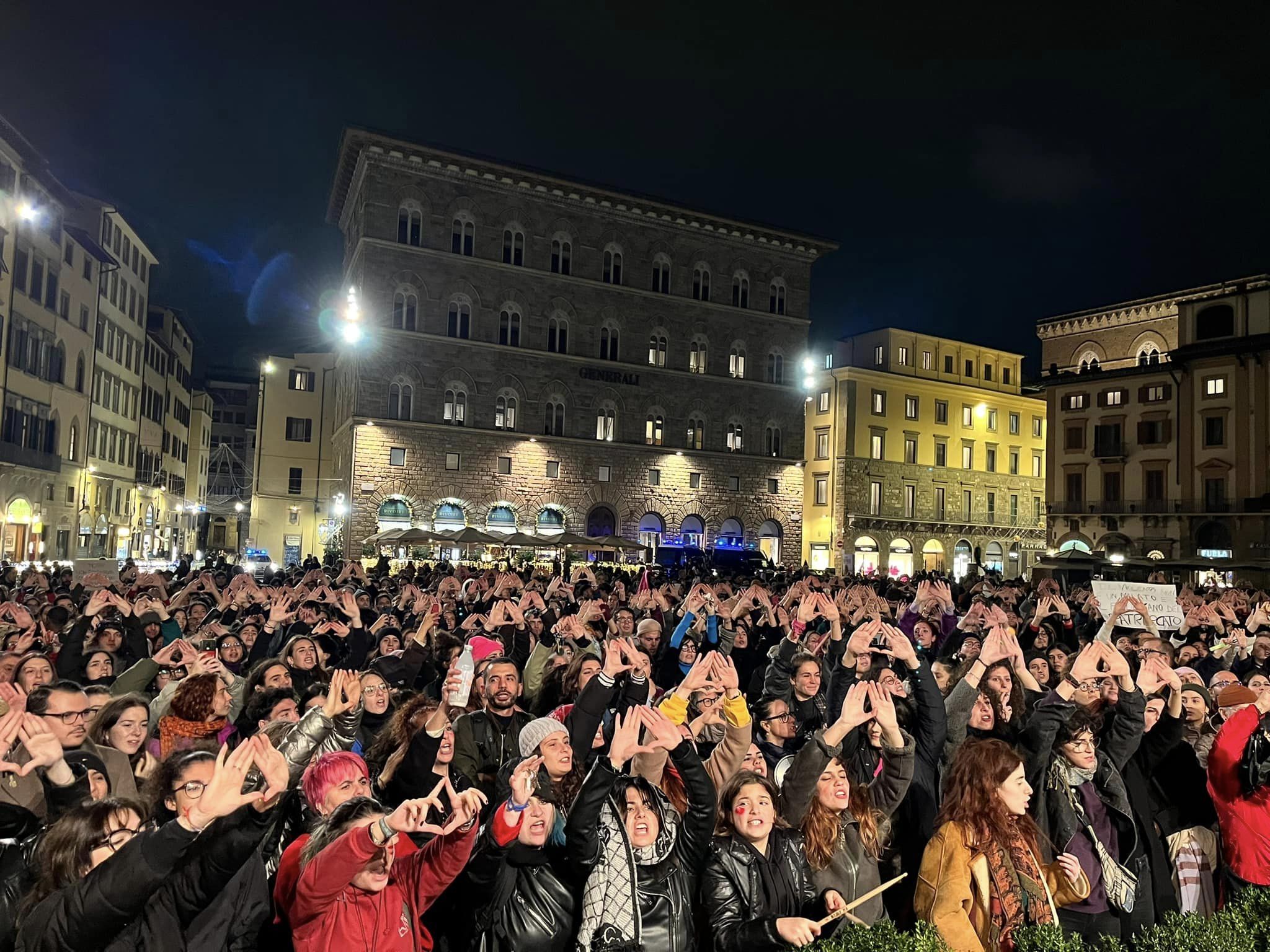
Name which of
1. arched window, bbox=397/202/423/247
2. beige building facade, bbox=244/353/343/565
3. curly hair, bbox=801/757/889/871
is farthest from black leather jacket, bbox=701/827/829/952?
beige building facade, bbox=244/353/343/565

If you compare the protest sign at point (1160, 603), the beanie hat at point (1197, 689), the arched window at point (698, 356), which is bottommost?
the beanie hat at point (1197, 689)

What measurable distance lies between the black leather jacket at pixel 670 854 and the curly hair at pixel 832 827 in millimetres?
557

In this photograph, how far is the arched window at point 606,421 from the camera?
45000 millimetres

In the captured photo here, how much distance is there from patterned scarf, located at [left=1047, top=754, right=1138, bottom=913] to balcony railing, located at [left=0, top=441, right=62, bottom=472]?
3541 cm

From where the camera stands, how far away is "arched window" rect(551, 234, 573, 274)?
145 ft

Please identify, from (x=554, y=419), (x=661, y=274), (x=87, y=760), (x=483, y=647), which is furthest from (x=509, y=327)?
(x=87, y=760)

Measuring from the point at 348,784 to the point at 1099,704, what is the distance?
419 centimetres

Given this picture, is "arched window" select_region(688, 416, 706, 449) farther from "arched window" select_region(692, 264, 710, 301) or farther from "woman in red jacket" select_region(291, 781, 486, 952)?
"woman in red jacket" select_region(291, 781, 486, 952)

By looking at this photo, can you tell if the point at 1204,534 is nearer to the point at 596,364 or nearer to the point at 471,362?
the point at 596,364

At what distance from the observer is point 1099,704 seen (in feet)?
17.6

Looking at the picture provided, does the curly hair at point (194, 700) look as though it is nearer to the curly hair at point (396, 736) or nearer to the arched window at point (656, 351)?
the curly hair at point (396, 736)

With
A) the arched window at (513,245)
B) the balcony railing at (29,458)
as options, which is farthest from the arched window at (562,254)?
the balcony railing at (29,458)

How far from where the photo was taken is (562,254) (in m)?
44.3

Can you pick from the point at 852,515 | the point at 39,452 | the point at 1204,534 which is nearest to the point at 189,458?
the point at 39,452
